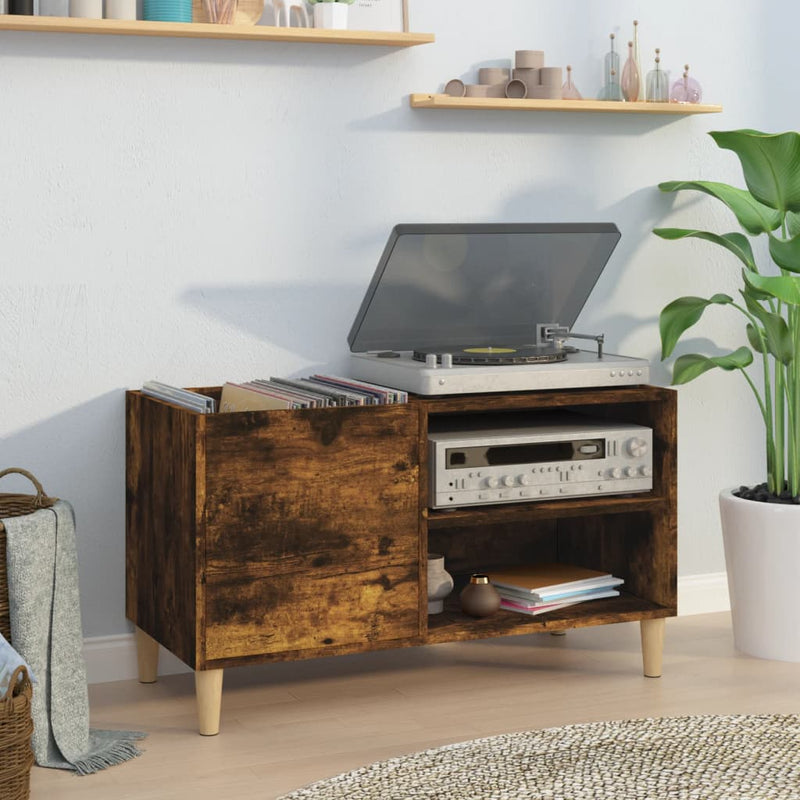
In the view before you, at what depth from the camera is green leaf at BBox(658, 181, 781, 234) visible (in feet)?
11.9

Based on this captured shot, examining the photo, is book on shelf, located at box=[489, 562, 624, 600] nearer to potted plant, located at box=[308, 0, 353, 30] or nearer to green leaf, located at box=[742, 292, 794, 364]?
green leaf, located at box=[742, 292, 794, 364]

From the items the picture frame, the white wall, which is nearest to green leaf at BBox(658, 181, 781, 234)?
the white wall

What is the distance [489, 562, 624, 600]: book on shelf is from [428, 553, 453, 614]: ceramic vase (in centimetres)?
17

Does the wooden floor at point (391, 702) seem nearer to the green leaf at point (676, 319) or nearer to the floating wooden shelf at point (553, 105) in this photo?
the green leaf at point (676, 319)

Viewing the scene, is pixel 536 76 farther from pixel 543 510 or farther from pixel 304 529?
pixel 304 529

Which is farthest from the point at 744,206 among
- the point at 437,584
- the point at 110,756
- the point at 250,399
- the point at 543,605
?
Answer: the point at 110,756

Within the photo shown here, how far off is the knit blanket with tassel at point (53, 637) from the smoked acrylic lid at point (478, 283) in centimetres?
100

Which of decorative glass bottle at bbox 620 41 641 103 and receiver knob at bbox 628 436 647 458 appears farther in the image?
decorative glass bottle at bbox 620 41 641 103


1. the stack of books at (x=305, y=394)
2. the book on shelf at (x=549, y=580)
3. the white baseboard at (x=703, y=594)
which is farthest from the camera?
the white baseboard at (x=703, y=594)

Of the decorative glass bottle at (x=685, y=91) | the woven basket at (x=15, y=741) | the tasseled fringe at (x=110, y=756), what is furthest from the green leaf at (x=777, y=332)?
the woven basket at (x=15, y=741)

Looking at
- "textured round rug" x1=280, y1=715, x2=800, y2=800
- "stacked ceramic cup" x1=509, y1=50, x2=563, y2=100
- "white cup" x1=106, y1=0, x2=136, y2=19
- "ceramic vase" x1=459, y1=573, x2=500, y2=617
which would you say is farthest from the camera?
"stacked ceramic cup" x1=509, y1=50, x2=563, y2=100

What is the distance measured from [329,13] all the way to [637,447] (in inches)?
51.8

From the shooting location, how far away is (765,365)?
3686mm

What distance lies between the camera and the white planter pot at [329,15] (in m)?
3.31
